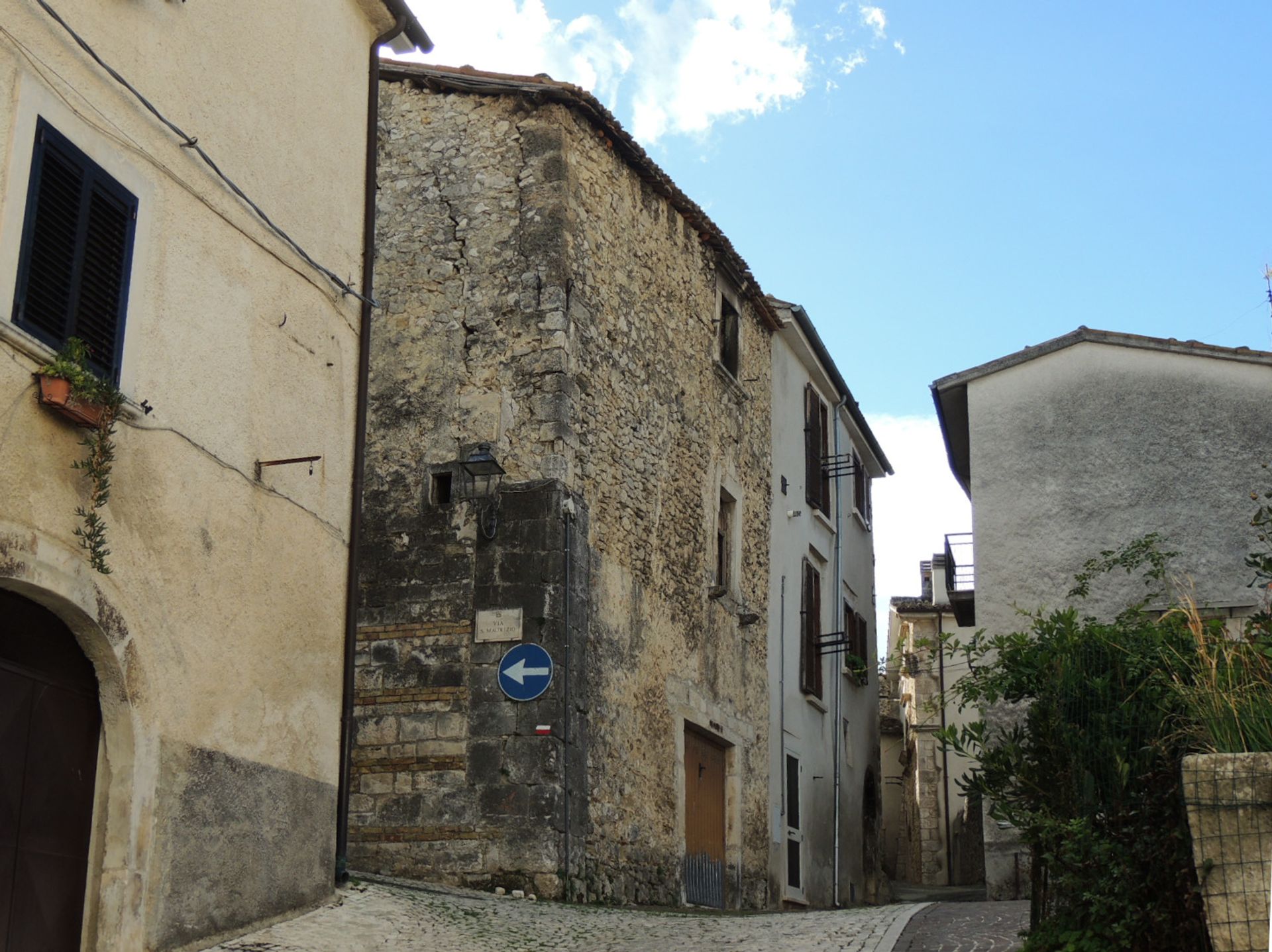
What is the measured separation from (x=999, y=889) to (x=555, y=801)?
5867 mm

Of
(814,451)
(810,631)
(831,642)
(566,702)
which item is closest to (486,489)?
(566,702)

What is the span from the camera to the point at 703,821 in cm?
1444

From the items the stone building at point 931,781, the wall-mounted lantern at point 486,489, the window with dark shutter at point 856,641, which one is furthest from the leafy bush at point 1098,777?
the stone building at point 931,781

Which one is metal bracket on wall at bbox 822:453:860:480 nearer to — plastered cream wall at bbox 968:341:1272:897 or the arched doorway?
plastered cream wall at bbox 968:341:1272:897

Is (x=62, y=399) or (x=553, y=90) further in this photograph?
(x=553, y=90)

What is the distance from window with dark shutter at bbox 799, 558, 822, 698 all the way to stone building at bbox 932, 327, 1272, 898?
275 cm

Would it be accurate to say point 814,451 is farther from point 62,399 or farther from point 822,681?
point 62,399

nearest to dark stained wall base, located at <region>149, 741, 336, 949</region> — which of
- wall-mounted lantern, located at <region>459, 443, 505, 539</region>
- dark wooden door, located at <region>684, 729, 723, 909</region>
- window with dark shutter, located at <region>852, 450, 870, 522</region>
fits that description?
wall-mounted lantern, located at <region>459, 443, 505, 539</region>

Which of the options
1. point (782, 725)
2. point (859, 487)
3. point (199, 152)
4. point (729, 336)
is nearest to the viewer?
point (199, 152)

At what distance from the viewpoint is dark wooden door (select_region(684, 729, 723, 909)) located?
13.9 meters

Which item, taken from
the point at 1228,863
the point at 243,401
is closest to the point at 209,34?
the point at 243,401

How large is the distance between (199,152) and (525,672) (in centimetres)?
492

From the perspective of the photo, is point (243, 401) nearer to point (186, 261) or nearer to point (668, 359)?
point (186, 261)

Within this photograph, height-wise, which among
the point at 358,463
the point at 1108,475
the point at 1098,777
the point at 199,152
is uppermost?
the point at 1108,475
